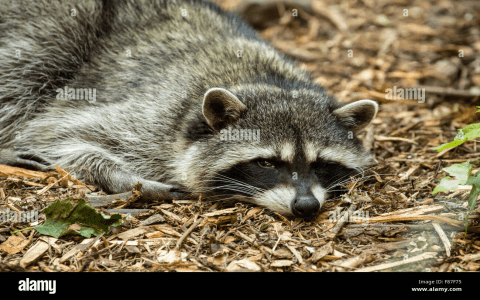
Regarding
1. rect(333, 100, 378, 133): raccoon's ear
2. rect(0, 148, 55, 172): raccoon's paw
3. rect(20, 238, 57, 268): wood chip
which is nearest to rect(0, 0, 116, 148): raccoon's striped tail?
rect(0, 148, 55, 172): raccoon's paw

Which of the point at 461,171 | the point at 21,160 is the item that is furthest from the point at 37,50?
the point at 461,171

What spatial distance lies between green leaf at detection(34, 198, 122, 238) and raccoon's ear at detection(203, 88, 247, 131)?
4.70ft

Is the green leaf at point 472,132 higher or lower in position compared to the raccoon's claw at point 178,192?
higher

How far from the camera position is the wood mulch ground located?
378 centimetres

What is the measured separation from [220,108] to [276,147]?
2.50ft

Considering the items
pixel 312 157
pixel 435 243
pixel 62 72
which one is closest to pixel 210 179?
pixel 312 157

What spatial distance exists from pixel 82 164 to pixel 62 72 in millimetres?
1627

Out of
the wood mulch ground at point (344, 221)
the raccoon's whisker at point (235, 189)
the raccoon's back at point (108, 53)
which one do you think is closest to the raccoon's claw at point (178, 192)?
the wood mulch ground at point (344, 221)

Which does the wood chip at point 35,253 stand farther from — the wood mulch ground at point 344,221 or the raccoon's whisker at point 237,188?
the raccoon's whisker at point 237,188

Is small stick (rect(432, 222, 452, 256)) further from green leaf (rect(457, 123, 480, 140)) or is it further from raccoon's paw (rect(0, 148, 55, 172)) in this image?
raccoon's paw (rect(0, 148, 55, 172))

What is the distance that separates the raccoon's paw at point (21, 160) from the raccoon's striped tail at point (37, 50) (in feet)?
1.60

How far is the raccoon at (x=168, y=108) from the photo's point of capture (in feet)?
15.4
